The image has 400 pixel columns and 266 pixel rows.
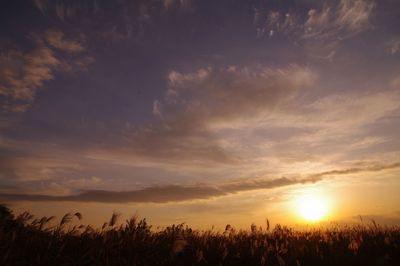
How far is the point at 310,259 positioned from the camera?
8805mm

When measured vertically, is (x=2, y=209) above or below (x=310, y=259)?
above

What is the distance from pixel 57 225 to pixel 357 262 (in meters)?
7.18

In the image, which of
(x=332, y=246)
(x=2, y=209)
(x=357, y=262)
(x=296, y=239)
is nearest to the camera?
(x=357, y=262)

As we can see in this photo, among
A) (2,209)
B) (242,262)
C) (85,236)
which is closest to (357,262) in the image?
(242,262)

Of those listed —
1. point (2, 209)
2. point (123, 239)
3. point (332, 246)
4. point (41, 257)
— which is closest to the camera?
point (41, 257)

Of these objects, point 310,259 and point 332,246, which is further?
point 332,246

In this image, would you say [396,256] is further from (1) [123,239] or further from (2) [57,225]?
(2) [57,225]

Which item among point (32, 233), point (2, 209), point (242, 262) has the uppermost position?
point (2, 209)

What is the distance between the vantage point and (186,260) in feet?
28.5

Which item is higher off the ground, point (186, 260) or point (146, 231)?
point (146, 231)

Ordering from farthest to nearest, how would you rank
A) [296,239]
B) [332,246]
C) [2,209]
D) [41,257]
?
[2,209] < [296,239] < [332,246] < [41,257]

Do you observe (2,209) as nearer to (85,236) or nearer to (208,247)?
(85,236)

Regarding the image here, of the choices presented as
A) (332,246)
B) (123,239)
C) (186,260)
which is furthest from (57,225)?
(332,246)

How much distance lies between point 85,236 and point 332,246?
632cm
